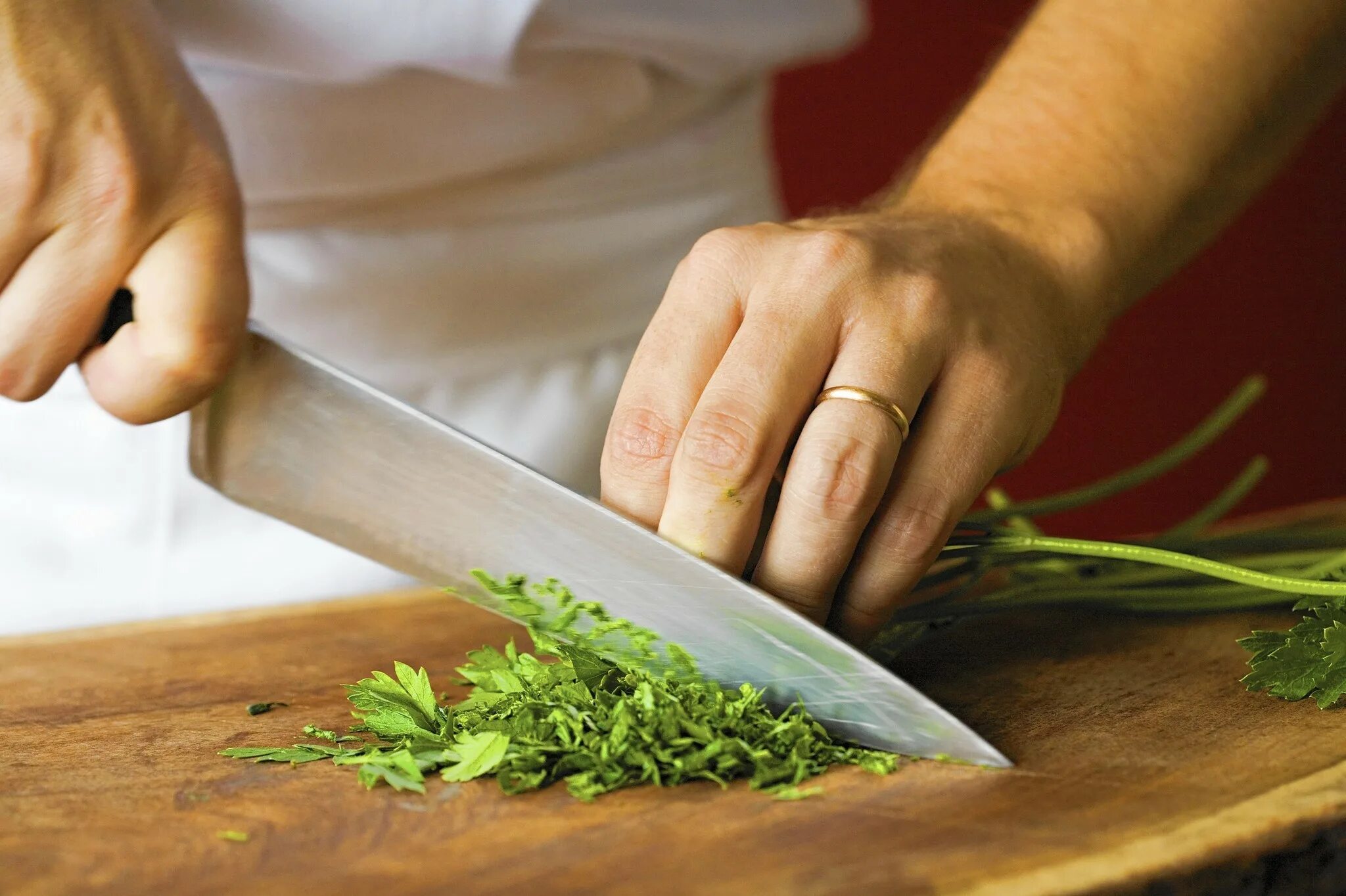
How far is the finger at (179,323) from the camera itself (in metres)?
0.77

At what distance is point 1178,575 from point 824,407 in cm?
46

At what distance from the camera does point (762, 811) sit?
664 mm

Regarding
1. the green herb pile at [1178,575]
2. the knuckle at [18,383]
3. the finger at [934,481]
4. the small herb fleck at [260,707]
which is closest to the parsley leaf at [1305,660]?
the green herb pile at [1178,575]

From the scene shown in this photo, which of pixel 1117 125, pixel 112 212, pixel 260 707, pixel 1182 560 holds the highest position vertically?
pixel 1117 125

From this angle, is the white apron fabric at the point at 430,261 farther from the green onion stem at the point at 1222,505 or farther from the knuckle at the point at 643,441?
the green onion stem at the point at 1222,505

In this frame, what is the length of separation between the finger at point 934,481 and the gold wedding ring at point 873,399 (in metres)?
0.04

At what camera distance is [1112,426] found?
3100 millimetres

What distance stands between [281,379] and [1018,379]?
526mm

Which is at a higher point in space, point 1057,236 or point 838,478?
point 1057,236

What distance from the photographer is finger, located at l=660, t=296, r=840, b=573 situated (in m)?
0.73

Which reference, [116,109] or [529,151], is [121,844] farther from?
[529,151]

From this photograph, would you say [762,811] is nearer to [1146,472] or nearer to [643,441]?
[643,441]

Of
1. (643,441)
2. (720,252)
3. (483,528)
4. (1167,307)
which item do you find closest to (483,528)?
(483,528)

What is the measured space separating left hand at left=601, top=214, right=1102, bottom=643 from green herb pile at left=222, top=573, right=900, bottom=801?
0.29 feet
